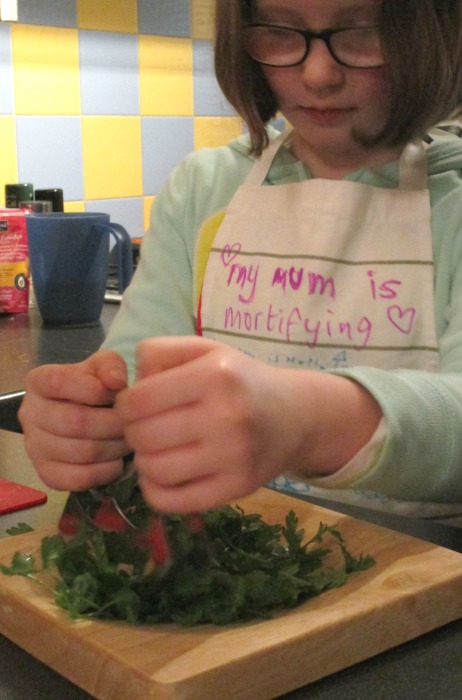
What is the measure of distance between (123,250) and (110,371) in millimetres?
855

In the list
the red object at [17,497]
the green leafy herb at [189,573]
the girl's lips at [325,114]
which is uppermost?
the girl's lips at [325,114]

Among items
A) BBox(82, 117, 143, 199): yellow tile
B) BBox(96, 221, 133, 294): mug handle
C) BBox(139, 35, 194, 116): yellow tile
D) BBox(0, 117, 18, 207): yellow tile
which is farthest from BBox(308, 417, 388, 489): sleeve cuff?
BBox(139, 35, 194, 116): yellow tile

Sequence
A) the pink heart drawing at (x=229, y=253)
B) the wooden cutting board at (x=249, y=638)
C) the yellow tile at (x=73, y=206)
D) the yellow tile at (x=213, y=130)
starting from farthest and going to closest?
the yellow tile at (x=213, y=130) → the yellow tile at (x=73, y=206) → the pink heart drawing at (x=229, y=253) → the wooden cutting board at (x=249, y=638)

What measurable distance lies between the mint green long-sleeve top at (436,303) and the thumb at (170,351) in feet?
0.37

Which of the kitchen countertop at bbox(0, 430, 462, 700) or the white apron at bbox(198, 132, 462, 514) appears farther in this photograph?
the white apron at bbox(198, 132, 462, 514)

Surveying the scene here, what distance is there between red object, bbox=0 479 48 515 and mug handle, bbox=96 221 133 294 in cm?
73

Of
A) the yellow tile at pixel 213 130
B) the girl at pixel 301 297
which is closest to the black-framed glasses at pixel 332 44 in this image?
the girl at pixel 301 297

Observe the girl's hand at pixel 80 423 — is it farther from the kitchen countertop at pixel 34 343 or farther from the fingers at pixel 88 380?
the kitchen countertop at pixel 34 343

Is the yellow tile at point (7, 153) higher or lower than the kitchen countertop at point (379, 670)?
higher

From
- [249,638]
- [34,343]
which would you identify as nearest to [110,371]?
[249,638]

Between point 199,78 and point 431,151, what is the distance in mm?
1354

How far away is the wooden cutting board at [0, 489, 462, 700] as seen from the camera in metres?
0.49

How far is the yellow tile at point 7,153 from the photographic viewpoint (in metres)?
1.90

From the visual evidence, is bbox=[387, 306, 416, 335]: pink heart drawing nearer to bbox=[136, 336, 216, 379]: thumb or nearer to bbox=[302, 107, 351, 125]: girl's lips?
bbox=[302, 107, 351, 125]: girl's lips
